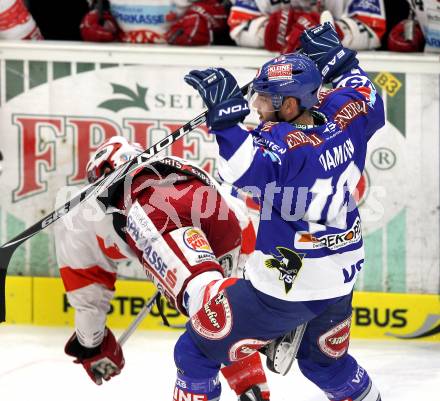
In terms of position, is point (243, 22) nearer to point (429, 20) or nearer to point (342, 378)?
point (429, 20)

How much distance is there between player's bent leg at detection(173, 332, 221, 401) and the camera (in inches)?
151

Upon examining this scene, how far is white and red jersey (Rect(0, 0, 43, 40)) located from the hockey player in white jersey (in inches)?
43.8

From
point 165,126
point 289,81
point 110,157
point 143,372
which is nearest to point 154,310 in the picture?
point 143,372

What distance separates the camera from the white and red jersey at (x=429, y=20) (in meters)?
5.28

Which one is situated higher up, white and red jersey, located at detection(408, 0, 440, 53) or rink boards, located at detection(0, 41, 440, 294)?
white and red jersey, located at detection(408, 0, 440, 53)

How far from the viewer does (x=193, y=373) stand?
3.83 meters

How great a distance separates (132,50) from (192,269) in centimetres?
160

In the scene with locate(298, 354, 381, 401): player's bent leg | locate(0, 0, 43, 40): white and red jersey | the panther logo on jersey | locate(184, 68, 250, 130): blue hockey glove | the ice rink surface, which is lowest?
the ice rink surface

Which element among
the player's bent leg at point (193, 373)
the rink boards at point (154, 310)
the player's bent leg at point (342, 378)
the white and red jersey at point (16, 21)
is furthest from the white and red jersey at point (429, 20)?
the player's bent leg at point (193, 373)

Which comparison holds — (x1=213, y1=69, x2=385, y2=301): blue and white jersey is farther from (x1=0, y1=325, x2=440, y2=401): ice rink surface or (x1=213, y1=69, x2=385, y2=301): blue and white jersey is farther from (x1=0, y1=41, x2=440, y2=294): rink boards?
(x1=0, y1=41, x2=440, y2=294): rink boards

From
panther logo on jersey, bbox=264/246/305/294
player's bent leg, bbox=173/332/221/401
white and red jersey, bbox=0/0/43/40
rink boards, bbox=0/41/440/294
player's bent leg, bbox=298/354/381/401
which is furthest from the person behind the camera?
white and red jersey, bbox=0/0/43/40

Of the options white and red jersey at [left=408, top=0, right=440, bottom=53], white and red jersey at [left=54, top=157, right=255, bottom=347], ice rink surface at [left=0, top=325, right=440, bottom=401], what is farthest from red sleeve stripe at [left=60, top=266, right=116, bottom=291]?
white and red jersey at [left=408, top=0, right=440, bottom=53]

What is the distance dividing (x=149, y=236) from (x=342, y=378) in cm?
79

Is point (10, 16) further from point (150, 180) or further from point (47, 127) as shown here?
point (150, 180)
